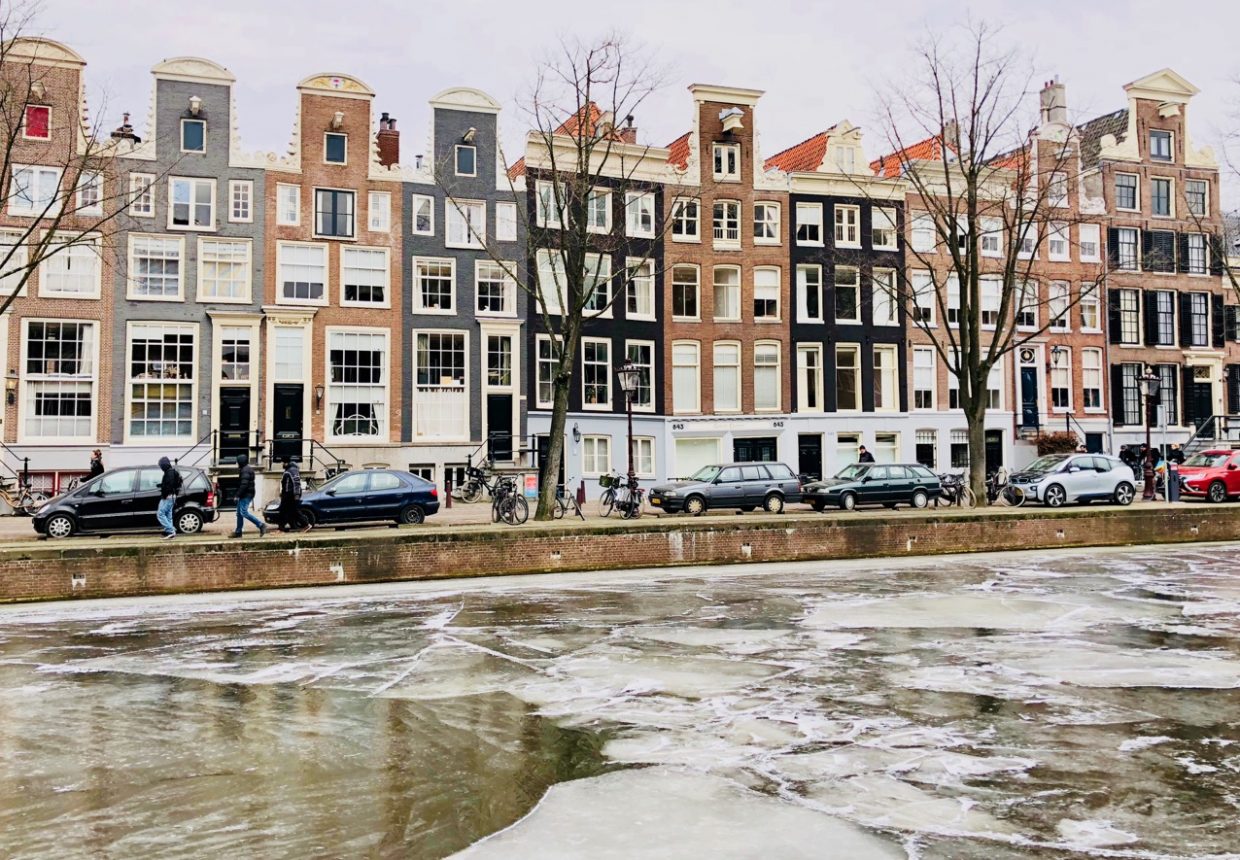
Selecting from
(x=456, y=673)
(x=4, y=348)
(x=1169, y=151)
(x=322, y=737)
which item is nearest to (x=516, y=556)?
(x=456, y=673)

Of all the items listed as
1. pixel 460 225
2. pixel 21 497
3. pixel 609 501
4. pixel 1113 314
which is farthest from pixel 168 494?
pixel 1113 314

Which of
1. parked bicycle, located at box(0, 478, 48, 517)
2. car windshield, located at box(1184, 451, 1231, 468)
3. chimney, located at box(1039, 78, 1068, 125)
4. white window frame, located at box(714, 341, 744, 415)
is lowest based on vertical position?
parked bicycle, located at box(0, 478, 48, 517)

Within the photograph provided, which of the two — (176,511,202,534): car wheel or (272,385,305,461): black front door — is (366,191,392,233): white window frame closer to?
(272,385,305,461): black front door

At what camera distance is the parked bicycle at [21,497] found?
94.4ft

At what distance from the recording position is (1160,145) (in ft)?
163

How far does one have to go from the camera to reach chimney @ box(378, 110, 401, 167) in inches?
1649

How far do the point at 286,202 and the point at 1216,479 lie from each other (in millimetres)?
32524

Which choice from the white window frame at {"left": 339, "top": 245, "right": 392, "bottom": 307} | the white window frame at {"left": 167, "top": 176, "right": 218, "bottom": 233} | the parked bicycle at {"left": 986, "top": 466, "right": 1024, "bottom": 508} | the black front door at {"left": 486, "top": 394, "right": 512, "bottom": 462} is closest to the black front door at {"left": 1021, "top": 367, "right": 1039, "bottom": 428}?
the parked bicycle at {"left": 986, "top": 466, "right": 1024, "bottom": 508}

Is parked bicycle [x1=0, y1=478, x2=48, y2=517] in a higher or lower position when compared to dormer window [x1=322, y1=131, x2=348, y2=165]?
lower

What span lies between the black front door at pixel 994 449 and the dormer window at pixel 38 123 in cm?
3837

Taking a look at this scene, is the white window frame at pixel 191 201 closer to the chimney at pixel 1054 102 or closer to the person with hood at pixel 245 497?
the person with hood at pixel 245 497

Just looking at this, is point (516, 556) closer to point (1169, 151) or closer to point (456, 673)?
point (456, 673)

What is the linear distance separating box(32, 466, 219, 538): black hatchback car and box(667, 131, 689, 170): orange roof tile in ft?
87.6

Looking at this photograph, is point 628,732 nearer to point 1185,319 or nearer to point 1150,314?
point 1150,314
